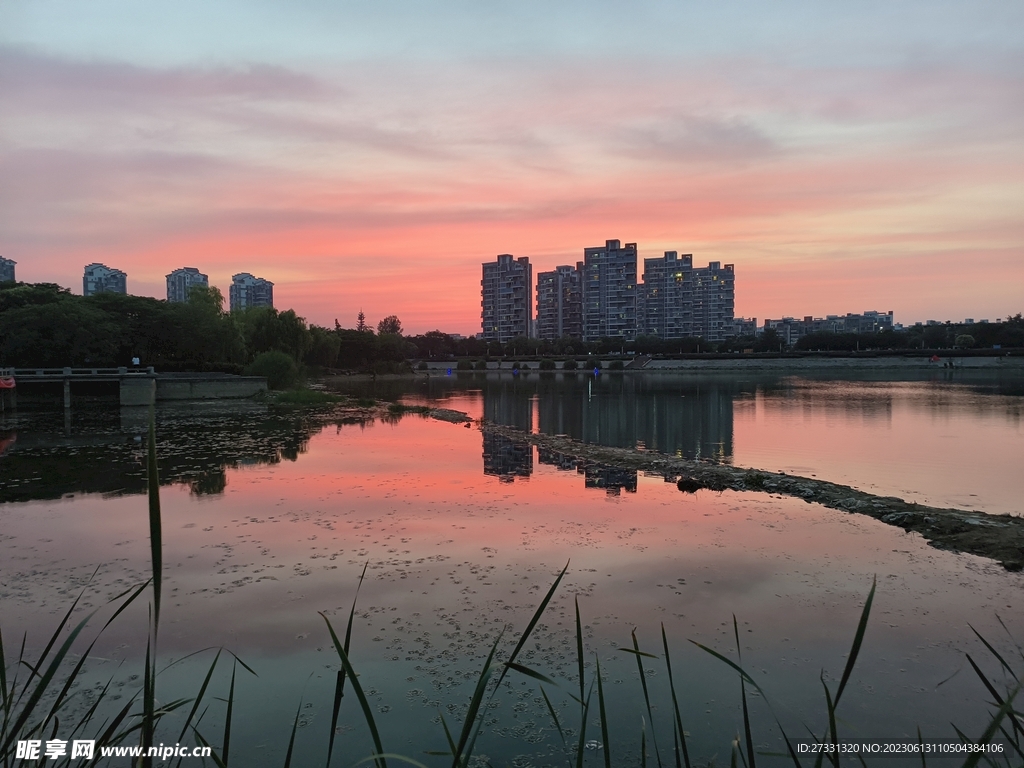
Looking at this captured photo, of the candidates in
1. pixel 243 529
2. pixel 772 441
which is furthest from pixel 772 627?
pixel 772 441

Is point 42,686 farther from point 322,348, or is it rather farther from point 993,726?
point 322,348

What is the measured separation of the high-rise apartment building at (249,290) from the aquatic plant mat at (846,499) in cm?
17449

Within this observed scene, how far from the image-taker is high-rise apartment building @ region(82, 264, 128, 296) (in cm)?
14912

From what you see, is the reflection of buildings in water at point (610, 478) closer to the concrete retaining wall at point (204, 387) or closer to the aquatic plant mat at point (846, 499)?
the aquatic plant mat at point (846, 499)

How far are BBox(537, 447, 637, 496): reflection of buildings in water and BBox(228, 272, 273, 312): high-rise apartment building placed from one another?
175756 mm

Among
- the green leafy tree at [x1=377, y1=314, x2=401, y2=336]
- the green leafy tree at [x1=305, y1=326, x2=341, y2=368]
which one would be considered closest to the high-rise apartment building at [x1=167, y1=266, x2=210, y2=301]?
the green leafy tree at [x1=377, y1=314, x2=401, y2=336]

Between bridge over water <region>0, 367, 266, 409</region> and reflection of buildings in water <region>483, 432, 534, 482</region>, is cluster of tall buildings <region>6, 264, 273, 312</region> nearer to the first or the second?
bridge over water <region>0, 367, 266, 409</region>

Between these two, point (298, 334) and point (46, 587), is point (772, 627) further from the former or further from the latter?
point (298, 334)

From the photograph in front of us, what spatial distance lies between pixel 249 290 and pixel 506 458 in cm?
17894

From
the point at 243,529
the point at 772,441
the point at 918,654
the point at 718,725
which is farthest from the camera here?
the point at 772,441

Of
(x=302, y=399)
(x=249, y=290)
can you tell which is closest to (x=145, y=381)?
(x=302, y=399)

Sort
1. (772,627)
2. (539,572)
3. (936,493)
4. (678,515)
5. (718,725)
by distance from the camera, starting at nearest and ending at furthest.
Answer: (718,725) < (772,627) < (539,572) < (678,515) < (936,493)

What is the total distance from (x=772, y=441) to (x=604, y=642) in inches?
850

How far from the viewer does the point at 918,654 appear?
752 centimetres
